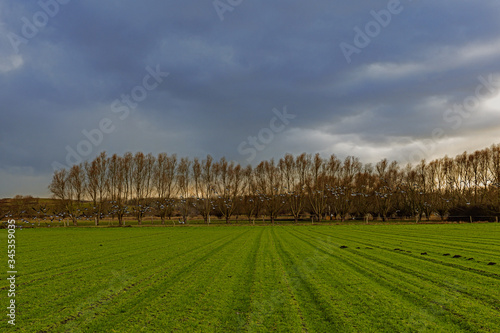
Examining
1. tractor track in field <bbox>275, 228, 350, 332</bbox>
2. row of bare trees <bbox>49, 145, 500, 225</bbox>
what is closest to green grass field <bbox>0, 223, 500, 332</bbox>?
tractor track in field <bbox>275, 228, 350, 332</bbox>

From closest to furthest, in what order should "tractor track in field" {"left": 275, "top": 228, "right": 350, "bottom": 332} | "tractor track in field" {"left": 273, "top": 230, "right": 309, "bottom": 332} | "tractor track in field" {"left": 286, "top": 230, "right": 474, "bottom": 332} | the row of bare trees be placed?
"tractor track in field" {"left": 273, "top": 230, "right": 309, "bottom": 332}
"tractor track in field" {"left": 275, "top": 228, "right": 350, "bottom": 332}
"tractor track in field" {"left": 286, "top": 230, "right": 474, "bottom": 332}
the row of bare trees

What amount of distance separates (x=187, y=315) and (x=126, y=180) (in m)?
93.1

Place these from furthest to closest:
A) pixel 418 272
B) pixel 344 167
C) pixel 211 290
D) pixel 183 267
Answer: pixel 344 167
pixel 183 267
pixel 418 272
pixel 211 290

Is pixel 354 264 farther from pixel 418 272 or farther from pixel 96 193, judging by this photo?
pixel 96 193

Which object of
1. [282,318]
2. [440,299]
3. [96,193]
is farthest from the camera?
[96,193]

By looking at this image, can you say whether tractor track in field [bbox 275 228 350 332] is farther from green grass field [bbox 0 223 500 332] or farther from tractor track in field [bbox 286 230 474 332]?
tractor track in field [bbox 286 230 474 332]

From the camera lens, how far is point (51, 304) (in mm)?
10086

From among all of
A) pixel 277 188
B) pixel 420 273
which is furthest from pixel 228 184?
pixel 420 273

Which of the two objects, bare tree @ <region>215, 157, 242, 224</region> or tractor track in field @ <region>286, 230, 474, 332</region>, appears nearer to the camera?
tractor track in field @ <region>286, 230, 474, 332</region>

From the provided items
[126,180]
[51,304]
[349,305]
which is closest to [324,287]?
[349,305]

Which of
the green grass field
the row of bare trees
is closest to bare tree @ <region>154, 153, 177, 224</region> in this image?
the row of bare trees

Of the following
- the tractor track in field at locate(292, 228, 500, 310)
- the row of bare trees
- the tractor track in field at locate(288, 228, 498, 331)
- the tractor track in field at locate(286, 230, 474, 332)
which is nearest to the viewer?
the tractor track in field at locate(288, 228, 498, 331)

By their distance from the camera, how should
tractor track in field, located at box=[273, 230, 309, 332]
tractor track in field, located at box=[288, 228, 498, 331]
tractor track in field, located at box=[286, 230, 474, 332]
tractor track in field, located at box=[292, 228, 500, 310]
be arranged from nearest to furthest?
tractor track in field, located at box=[273, 230, 309, 332], tractor track in field, located at box=[288, 228, 498, 331], tractor track in field, located at box=[286, 230, 474, 332], tractor track in field, located at box=[292, 228, 500, 310]

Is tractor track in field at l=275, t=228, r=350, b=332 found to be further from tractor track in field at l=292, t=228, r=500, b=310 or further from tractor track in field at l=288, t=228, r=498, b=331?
tractor track in field at l=292, t=228, r=500, b=310
